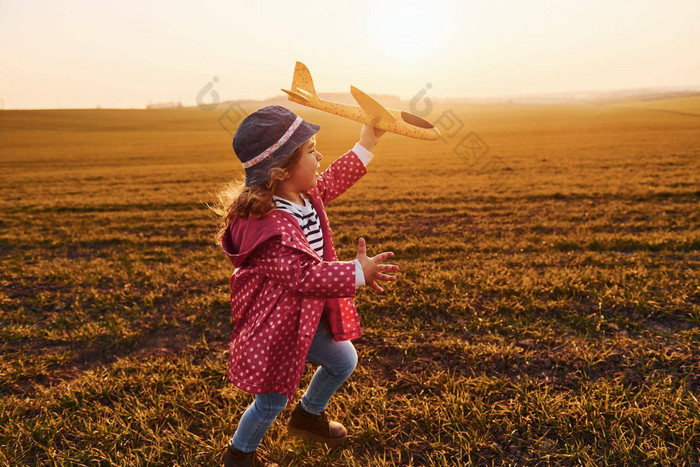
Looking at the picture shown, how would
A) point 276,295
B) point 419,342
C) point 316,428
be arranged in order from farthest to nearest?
point 419,342 → point 316,428 → point 276,295

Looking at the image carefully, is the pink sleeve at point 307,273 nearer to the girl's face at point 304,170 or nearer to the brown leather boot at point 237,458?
the girl's face at point 304,170

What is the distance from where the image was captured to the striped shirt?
2.06 m

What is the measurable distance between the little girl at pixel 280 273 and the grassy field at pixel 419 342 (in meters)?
0.68

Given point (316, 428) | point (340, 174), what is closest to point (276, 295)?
point (340, 174)

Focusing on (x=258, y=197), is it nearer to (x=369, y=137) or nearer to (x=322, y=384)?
(x=369, y=137)

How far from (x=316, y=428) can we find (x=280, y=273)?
46.7 inches

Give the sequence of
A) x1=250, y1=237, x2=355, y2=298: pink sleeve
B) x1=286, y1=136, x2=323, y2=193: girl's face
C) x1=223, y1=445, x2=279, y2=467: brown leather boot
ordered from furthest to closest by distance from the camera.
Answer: x1=223, y1=445, x2=279, y2=467: brown leather boot < x1=286, y1=136, x2=323, y2=193: girl's face < x1=250, y1=237, x2=355, y2=298: pink sleeve

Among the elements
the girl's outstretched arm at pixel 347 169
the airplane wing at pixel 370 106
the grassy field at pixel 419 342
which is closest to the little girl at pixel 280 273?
the girl's outstretched arm at pixel 347 169

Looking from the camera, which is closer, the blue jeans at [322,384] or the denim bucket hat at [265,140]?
the denim bucket hat at [265,140]

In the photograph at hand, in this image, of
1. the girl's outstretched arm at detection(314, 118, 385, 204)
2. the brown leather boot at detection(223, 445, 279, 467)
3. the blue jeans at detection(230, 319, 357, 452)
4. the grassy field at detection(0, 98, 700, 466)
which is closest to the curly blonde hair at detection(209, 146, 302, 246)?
the girl's outstretched arm at detection(314, 118, 385, 204)

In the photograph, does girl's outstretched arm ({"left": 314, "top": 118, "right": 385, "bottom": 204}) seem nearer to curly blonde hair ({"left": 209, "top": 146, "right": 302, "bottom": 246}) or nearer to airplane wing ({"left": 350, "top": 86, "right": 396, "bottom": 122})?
airplane wing ({"left": 350, "top": 86, "right": 396, "bottom": 122})

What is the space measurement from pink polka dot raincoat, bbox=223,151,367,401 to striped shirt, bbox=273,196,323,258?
9 centimetres

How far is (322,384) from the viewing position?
2426mm

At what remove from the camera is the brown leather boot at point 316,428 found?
2520mm
